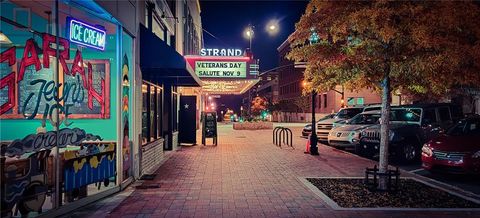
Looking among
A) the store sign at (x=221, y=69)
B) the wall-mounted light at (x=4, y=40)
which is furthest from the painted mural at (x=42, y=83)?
the store sign at (x=221, y=69)

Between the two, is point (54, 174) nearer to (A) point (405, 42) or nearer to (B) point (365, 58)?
(B) point (365, 58)

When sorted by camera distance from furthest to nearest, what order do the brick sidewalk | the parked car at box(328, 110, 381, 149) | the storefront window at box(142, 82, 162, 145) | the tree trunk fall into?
1. the parked car at box(328, 110, 381, 149)
2. the storefront window at box(142, 82, 162, 145)
3. the tree trunk
4. the brick sidewalk

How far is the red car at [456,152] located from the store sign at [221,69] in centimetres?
1239

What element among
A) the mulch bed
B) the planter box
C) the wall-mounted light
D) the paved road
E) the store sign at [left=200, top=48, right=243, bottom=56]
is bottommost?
the paved road

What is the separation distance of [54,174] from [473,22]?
7.63 meters

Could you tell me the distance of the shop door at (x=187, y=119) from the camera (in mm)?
18906

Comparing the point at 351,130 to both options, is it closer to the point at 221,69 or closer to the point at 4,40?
the point at 221,69

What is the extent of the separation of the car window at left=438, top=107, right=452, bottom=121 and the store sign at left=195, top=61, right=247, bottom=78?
10279mm

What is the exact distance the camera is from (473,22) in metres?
7.53

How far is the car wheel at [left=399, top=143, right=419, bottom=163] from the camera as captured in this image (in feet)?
45.2

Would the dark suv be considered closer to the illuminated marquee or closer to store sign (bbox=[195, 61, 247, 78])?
store sign (bbox=[195, 61, 247, 78])

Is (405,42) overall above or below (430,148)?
above

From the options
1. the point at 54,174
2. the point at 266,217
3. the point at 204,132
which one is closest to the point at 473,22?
the point at 266,217

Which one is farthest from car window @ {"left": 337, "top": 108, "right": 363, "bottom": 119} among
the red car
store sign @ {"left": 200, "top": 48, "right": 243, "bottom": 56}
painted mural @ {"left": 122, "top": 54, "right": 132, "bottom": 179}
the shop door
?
painted mural @ {"left": 122, "top": 54, "right": 132, "bottom": 179}
